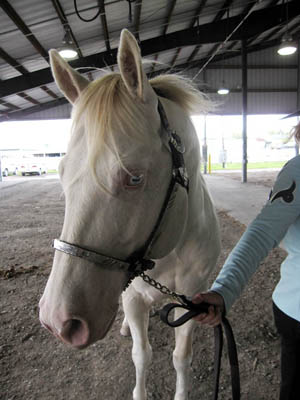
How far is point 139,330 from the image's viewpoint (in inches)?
59.9

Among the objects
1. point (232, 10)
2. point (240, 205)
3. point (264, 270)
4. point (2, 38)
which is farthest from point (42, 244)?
point (232, 10)

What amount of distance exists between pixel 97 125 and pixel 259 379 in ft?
6.24

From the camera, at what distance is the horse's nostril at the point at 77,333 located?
761 millimetres

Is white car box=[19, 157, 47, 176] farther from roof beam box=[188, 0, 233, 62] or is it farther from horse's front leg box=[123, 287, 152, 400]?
horse's front leg box=[123, 287, 152, 400]

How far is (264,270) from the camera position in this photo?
333 cm

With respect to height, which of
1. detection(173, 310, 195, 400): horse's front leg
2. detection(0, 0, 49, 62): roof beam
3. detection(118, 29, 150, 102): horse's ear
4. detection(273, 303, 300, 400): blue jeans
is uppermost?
detection(0, 0, 49, 62): roof beam

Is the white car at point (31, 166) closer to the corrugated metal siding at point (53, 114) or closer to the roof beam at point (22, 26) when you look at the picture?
the corrugated metal siding at point (53, 114)

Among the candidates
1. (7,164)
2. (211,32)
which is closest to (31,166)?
(7,164)

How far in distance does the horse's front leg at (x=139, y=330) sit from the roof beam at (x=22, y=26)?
20.3 feet

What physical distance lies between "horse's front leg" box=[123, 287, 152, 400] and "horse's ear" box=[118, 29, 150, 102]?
3.16ft

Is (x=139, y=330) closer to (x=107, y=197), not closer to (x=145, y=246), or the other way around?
(x=145, y=246)

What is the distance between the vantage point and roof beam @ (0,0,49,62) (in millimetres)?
5261

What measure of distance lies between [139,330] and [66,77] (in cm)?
131

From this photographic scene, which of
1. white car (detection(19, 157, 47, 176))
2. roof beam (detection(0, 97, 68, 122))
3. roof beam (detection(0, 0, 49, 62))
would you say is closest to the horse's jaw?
roof beam (detection(0, 0, 49, 62))
